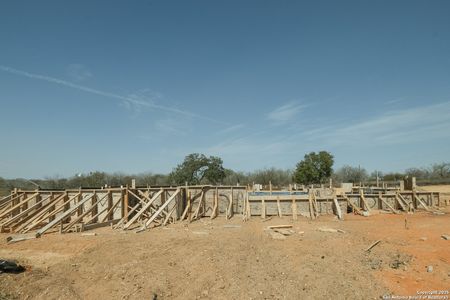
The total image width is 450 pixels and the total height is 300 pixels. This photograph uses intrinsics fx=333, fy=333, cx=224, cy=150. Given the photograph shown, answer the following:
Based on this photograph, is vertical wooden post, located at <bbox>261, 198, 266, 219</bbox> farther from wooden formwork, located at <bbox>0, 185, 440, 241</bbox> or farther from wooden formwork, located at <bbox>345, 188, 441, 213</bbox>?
wooden formwork, located at <bbox>345, 188, 441, 213</bbox>

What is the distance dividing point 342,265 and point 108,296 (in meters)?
6.11

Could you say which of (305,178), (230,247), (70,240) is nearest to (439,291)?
(230,247)

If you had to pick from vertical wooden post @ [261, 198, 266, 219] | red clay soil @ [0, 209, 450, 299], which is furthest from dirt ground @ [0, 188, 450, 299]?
vertical wooden post @ [261, 198, 266, 219]

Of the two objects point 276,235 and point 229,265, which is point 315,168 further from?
point 229,265

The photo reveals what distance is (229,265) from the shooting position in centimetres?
920

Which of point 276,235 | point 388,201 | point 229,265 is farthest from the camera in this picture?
point 388,201

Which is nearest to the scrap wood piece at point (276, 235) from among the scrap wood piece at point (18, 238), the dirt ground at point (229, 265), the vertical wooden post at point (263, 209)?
the dirt ground at point (229, 265)

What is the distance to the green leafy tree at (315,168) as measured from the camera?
4694cm

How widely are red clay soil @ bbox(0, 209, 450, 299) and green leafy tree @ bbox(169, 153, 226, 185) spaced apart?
1407 inches

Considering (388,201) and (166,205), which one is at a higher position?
(166,205)

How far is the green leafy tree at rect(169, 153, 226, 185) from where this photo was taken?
49.7 m

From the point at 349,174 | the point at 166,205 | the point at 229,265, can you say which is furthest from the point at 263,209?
the point at 349,174

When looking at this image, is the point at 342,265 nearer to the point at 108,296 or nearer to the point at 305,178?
the point at 108,296

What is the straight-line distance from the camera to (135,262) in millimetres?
9594
